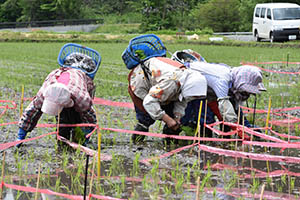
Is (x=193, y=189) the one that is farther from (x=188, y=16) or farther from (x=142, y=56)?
(x=188, y=16)

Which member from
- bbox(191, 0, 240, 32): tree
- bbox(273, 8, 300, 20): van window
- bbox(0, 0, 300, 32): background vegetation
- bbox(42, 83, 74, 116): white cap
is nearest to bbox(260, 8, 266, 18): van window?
bbox(273, 8, 300, 20): van window

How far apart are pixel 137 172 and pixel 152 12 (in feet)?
116

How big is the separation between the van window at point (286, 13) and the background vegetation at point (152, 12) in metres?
11.1

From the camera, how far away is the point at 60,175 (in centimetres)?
415

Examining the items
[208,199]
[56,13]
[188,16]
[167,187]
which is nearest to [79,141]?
[167,187]

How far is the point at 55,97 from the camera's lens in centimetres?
443

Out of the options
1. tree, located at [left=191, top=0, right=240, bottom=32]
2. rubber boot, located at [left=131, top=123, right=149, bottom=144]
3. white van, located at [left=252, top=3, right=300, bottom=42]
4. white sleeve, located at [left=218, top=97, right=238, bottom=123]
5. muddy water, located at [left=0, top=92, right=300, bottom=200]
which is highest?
tree, located at [left=191, top=0, right=240, bottom=32]

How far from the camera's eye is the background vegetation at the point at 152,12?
113ft

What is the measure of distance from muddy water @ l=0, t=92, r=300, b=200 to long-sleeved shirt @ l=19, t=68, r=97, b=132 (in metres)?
0.31

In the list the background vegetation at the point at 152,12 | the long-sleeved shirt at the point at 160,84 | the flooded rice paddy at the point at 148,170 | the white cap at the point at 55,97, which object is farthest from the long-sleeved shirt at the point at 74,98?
the background vegetation at the point at 152,12

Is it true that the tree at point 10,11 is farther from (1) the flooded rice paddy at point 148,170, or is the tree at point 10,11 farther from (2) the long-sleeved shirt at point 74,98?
(2) the long-sleeved shirt at point 74,98

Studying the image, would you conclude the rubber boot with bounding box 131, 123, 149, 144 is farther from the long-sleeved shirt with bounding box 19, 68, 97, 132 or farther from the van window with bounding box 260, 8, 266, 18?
the van window with bounding box 260, 8, 266, 18

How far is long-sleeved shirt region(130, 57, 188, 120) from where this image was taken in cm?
460

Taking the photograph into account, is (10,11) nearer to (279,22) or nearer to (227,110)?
(279,22)
